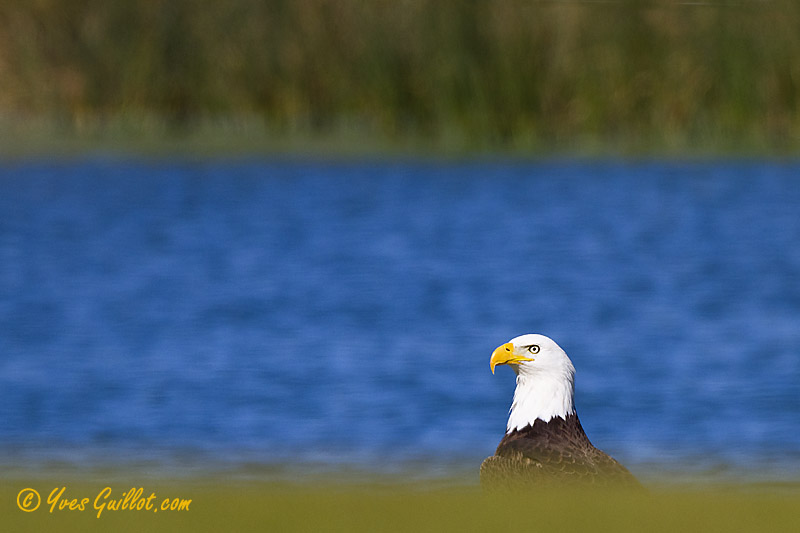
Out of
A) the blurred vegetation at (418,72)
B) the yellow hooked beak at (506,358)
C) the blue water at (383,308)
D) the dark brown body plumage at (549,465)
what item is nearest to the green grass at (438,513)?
the dark brown body plumage at (549,465)

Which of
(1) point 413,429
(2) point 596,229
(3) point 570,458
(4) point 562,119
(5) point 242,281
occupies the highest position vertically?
(4) point 562,119

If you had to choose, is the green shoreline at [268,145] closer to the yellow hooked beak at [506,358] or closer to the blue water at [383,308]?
the blue water at [383,308]

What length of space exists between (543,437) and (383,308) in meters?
7.30

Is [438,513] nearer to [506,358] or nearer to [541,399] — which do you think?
[541,399]

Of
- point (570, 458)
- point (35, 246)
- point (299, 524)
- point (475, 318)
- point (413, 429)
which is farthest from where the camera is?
point (35, 246)

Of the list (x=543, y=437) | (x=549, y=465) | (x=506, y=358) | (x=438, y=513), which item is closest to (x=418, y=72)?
(x=506, y=358)

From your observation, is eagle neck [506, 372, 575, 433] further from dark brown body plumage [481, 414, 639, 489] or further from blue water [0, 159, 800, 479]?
blue water [0, 159, 800, 479]

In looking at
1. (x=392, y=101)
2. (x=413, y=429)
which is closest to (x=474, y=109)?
(x=392, y=101)

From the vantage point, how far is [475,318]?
12.1 m

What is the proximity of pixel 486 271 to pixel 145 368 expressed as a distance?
429cm

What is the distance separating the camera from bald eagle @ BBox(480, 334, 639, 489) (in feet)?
16.0

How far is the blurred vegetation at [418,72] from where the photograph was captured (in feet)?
64.0

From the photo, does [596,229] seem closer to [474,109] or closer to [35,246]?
[474,109]

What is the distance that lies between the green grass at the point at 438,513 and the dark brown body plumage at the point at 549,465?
0.73 metres
